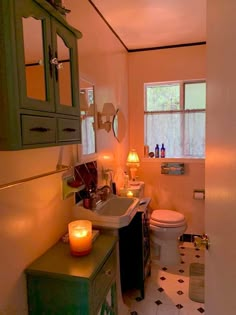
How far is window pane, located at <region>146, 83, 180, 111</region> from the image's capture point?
130 inches

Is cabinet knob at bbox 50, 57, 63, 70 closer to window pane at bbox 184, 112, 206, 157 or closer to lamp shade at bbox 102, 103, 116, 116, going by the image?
lamp shade at bbox 102, 103, 116, 116

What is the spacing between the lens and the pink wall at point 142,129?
3146mm

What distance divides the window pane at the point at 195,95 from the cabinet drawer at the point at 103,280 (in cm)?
230

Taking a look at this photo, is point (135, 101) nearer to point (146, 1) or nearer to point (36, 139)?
point (146, 1)

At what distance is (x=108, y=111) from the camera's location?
8.32ft

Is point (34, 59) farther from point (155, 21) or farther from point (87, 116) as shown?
point (155, 21)

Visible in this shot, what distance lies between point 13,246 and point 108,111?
167 centimetres

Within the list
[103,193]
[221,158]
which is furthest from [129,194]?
[221,158]

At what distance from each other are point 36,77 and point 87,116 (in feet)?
3.03

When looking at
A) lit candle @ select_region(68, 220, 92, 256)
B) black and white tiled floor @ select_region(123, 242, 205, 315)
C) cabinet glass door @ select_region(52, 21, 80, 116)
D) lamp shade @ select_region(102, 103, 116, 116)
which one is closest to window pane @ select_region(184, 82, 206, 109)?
lamp shade @ select_region(102, 103, 116, 116)

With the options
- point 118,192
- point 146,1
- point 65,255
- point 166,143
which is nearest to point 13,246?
point 65,255

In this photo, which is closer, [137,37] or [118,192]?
[118,192]

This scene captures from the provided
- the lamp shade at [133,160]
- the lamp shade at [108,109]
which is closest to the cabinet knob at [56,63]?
the lamp shade at [108,109]

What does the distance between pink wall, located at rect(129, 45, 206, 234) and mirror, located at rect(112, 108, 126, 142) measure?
344 mm
